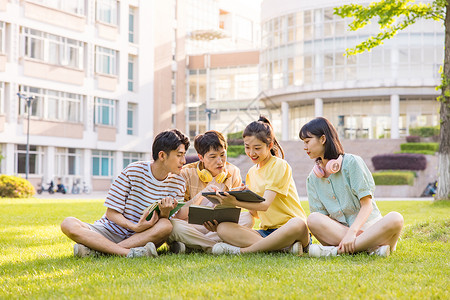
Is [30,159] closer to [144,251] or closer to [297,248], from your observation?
[144,251]

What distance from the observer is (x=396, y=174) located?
26328mm

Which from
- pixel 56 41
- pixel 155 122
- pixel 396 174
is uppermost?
pixel 56 41

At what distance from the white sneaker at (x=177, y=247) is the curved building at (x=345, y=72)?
36.1 meters

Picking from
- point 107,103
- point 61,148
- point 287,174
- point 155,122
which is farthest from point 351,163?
point 155,122

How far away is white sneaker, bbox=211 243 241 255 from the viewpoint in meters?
5.99

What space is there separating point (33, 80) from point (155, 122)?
14.3 meters

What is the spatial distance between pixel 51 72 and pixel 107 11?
6.25 m

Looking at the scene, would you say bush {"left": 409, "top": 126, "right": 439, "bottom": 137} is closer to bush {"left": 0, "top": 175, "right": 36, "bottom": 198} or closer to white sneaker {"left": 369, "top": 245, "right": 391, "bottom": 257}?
bush {"left": 0, "top": 175, "right": 36, "bottom": 198}

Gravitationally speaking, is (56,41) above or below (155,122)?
above

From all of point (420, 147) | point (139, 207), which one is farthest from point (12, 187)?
point (420, 147)

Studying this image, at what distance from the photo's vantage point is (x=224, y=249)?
603 centimetres

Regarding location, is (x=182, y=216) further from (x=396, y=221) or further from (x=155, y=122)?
(x=155, y=122)

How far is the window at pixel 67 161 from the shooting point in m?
34.2

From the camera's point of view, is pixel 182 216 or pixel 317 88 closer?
pixel 182 216
